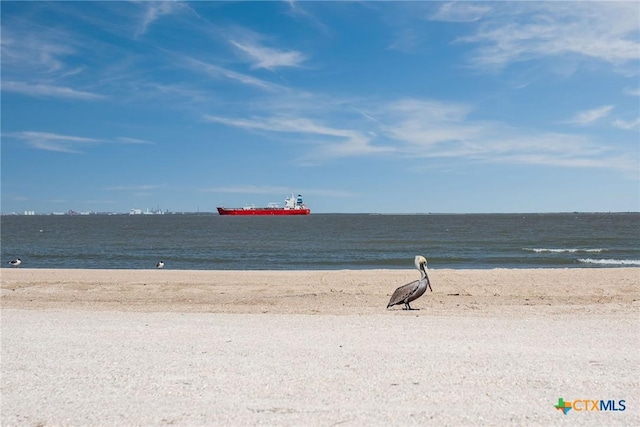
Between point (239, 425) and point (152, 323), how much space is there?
Result: 513 centimetres

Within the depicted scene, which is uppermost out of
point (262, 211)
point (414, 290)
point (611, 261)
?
point (262, 211)

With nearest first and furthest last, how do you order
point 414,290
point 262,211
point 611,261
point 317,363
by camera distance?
point 317,363 → point 414,290 → point 611,261 → point 262,211

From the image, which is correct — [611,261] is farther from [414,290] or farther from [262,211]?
[262,211]

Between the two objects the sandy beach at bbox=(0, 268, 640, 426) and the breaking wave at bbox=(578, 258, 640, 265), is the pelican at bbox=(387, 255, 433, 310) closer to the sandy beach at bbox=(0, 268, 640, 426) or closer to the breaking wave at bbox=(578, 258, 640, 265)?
the sandy beach at bbox=(0, 268, 640, 426)

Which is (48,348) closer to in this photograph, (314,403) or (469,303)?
(314,403)

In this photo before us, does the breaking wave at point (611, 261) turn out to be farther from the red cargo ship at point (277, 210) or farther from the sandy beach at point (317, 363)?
the red cargo ship at point (277, 210)


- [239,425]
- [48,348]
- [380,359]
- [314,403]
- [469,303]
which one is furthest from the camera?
[469,303]

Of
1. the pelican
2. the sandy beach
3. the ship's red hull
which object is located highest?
the ship's red hull

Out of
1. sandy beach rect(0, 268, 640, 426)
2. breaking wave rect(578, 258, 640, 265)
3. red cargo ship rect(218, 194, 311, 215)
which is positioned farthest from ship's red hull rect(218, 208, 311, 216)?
sandy beach rect(0, 268, 640, 426)

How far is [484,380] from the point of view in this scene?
573 centimetres

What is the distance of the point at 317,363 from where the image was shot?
643 centimetres

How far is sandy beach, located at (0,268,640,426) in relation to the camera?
4922mm

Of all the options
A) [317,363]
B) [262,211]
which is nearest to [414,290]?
[317,363]

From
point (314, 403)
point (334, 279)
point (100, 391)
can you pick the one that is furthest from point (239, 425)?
point (334, 279)
